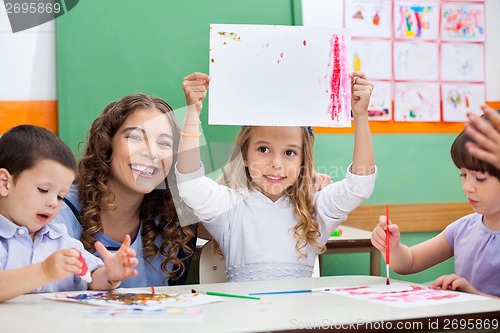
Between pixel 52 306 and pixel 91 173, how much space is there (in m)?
0.86

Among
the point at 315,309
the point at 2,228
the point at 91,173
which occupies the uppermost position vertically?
the point at 91,173

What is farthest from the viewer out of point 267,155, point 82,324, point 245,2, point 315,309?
point 245,2

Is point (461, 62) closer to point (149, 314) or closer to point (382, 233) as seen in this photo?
point (382, 233)

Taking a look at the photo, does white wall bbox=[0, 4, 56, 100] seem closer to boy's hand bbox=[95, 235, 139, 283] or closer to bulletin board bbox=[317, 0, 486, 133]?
bulletin board bbox=[317, 0, 486, 133]

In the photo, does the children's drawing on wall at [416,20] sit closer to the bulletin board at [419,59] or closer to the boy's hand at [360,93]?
the bulletin board at [419,59]

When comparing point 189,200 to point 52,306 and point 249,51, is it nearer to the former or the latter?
point 249,51

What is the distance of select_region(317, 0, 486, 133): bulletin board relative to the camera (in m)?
3.30

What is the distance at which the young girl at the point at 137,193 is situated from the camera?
2.01 meters

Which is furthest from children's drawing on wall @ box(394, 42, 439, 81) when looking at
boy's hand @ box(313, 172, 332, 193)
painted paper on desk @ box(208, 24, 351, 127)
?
painted paper on desk @ box(208, 24, 351, 127)

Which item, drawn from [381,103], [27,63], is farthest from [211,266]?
[381,103]

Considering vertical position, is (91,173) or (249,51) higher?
(249,51)

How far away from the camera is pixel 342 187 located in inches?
76.3

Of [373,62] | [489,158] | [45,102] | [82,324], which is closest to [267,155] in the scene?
[489,158]

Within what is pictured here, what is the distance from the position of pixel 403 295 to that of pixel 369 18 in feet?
7.14
